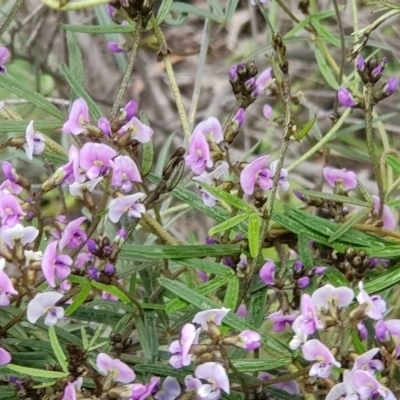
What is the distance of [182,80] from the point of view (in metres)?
2.40

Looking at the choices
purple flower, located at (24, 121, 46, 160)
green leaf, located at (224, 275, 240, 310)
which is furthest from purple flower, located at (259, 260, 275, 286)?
purple flower, located at (24, 121, 46, 160)

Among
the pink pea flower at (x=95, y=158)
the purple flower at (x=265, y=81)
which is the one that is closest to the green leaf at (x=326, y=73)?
the purple flower at (x=265, y=81)

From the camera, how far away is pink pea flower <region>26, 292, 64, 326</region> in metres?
0.61

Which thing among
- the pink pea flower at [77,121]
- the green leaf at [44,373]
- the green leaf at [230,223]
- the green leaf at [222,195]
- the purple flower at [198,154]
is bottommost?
the green leaf at [44,373]

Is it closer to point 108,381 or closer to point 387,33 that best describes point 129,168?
point 108,381

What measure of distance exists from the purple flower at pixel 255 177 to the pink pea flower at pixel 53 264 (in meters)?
0.17

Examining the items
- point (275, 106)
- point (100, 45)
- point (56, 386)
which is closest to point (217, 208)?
point (56, 386)

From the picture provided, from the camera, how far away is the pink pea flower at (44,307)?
2.00 feet

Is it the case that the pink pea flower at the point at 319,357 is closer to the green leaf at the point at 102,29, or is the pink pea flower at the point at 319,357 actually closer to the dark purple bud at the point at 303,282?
the dark purple bud at the point at 303,282

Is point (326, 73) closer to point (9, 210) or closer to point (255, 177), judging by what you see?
point (255, 177)

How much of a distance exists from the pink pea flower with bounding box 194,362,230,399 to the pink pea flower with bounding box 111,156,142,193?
0.17 m

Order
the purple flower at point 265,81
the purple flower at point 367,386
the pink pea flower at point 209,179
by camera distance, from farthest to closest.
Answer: the purple flower at point 265,81
the pink pea flower at point 209,179
the purple flower at point 367,386

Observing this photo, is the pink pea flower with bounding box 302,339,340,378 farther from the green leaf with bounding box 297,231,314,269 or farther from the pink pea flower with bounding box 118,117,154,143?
the pink pea flower with bounding box 118,117,154,143

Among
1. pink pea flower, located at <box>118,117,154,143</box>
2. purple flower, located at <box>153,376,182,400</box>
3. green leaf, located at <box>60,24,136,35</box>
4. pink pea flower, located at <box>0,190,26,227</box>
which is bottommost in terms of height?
purple flower, located at <box>153,376,182,400</box>
